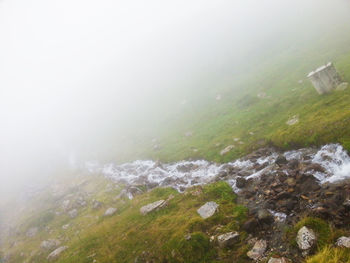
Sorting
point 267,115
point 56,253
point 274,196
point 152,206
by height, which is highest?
point 56,253

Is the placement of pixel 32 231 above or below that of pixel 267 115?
above

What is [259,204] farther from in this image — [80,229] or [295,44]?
[295,44]

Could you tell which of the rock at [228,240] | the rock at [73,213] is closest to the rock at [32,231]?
the rock at [73,213]

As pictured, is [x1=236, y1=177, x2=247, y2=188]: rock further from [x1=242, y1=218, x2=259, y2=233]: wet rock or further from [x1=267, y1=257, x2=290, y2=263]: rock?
[x1=267, y1=257, x2=290, y2=263]: rock

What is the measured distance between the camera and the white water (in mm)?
16534

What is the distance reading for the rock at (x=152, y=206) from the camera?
21.7 m

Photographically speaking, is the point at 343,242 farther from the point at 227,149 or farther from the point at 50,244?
the point at 50,244

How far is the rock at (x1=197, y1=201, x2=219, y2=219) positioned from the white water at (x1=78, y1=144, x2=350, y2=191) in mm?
3210

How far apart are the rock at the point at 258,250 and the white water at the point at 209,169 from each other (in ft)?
21.7

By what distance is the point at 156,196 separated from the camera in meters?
25.3

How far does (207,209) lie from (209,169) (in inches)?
423

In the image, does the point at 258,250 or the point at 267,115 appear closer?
the point at 258,250

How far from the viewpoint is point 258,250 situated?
1227 centimetres

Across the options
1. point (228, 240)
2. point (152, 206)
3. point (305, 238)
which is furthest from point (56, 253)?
point (305, 238)
